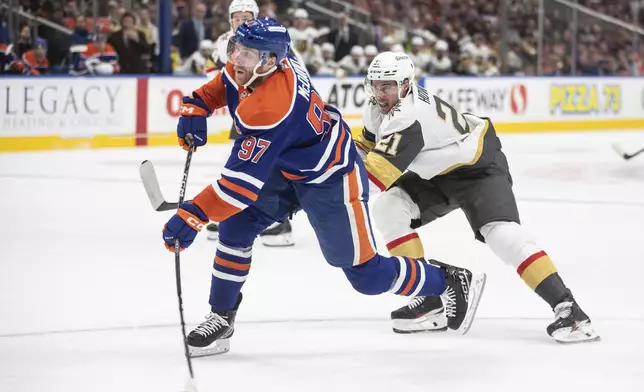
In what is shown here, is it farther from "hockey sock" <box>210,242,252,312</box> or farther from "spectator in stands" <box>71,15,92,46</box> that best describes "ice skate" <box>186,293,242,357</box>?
"spectator in stands" <box>71,15,92,46</box>

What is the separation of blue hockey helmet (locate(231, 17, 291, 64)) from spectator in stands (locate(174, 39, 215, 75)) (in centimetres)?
912

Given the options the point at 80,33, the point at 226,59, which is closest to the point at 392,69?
the point at 226,59

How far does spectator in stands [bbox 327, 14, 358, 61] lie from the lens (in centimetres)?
1413

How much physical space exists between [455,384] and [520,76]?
1157 cm

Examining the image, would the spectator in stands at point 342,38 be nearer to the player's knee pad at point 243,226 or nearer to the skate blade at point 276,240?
the skate blade at point 276,240

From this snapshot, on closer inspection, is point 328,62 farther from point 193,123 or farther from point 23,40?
point 193,123

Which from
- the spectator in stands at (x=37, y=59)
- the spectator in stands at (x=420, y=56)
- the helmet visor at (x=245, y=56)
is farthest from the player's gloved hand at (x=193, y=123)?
the spectator in stands at (x=420, y=56)

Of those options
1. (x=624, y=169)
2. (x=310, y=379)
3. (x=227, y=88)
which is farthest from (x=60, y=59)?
(x=310, y=379)

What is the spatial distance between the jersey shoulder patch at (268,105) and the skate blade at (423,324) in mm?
1056

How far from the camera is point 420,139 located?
3885 millimetres

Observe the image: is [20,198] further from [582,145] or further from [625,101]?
[625,101]

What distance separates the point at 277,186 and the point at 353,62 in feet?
34.6

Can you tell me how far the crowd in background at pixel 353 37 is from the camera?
11.4 metres

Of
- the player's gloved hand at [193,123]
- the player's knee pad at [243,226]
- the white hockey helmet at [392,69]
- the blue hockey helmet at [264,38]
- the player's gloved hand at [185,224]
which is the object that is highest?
the blue hockey helmet at [264,38]
